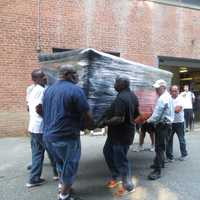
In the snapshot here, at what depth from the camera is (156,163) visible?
6.66 metres

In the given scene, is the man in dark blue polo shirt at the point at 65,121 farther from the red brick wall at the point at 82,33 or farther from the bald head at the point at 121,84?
the red brick wall at the point at 82,33

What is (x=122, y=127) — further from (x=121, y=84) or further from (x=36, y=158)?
(x=36, y=158)

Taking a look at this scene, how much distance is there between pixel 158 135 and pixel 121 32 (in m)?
7.77

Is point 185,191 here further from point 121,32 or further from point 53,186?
point 121,32

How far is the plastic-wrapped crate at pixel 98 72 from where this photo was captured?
568cm

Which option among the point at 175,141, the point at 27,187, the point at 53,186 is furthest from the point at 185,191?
the point at 175,141

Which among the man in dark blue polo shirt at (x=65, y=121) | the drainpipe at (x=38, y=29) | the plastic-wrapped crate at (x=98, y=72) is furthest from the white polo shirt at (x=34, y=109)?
the drainpipe at (x=38, y=29)

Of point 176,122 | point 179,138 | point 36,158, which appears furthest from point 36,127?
point 179,138

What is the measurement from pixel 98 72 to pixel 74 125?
1.18 meters

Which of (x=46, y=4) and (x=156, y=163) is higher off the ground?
(x=46, y=4)

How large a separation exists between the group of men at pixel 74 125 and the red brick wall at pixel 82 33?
18.5 feet

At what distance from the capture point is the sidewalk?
18.6 ft

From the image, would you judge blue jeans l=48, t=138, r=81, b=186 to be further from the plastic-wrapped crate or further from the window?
the window

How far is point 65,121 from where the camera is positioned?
486 cm
